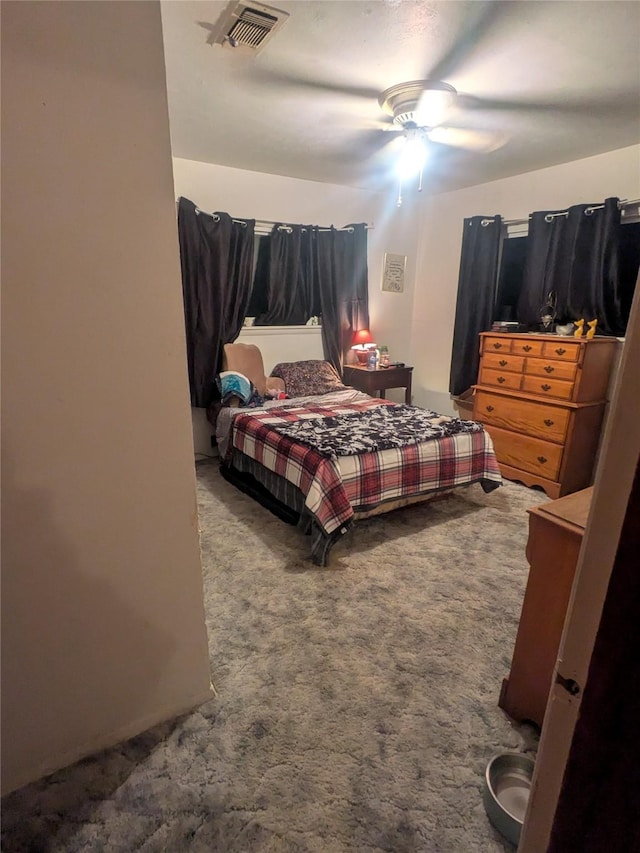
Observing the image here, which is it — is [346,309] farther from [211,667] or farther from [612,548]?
[612,548]

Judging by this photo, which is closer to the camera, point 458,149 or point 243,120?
point 243,120

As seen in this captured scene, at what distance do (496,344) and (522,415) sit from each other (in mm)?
629

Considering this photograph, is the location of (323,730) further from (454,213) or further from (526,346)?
(454,213)

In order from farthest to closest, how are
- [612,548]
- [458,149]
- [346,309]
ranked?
[346,309] < [458,149] < [612,548]

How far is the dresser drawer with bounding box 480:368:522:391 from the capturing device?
3.39 meters

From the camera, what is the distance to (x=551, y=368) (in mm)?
3143

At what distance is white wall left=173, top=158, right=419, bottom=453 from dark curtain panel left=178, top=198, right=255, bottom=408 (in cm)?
19

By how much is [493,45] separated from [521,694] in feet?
8.51

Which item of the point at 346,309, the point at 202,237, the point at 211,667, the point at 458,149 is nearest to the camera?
the point at 211,667

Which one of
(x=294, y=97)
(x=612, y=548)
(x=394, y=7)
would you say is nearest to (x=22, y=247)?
(x=612, y=548)

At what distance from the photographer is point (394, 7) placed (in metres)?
1.66

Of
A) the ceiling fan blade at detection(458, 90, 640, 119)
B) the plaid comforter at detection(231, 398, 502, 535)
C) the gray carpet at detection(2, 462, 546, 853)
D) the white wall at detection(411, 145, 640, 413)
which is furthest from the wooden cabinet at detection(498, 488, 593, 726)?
the white wall at detection(411, 145, 640, 413)

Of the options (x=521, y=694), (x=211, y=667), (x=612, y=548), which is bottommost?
(x=211, y=667)

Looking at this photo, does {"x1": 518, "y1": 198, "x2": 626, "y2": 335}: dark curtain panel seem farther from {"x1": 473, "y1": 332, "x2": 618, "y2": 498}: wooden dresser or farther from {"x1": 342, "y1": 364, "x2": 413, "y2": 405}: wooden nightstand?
{"x1": 342, "y1": 364, "x2": 413, "y2": 405}: wooden nightstand
